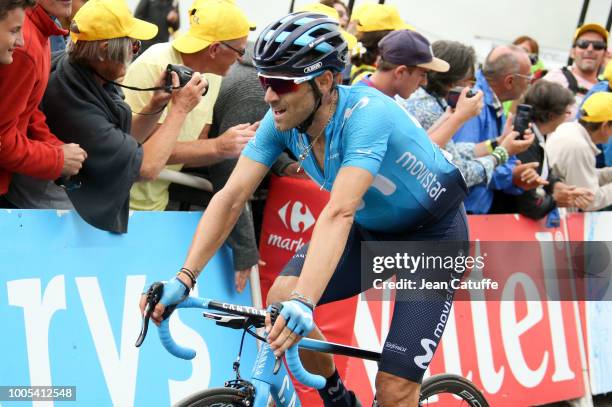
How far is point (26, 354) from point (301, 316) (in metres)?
1.92

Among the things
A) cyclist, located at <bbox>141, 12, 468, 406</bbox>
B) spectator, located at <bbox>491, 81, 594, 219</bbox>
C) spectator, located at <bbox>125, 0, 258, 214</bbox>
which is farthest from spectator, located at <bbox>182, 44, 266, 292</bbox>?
spectator, located at <bbox>491, 81, 594, 219</bbox>

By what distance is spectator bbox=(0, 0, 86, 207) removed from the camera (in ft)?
14.8

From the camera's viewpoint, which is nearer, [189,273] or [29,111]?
[189,273]

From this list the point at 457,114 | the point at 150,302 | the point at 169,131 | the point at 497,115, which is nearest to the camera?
the point at 150,302

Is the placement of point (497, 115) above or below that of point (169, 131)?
below

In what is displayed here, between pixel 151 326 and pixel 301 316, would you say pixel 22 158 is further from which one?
pixel 301 316

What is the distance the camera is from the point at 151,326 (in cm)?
523

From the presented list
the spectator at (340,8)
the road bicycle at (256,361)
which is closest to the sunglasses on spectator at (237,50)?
the road bicycle at (256,361)

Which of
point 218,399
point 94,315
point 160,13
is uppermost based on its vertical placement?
point 160,13

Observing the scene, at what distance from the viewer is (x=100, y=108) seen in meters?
5.07

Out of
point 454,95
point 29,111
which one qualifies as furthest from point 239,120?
point 454,95

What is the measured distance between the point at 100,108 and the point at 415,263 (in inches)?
70.2

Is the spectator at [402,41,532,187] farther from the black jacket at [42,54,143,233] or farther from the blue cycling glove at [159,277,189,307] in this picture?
the blue cycling glove at [159,277,189,307]

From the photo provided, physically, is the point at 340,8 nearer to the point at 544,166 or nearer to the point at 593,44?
the point at 544,166
